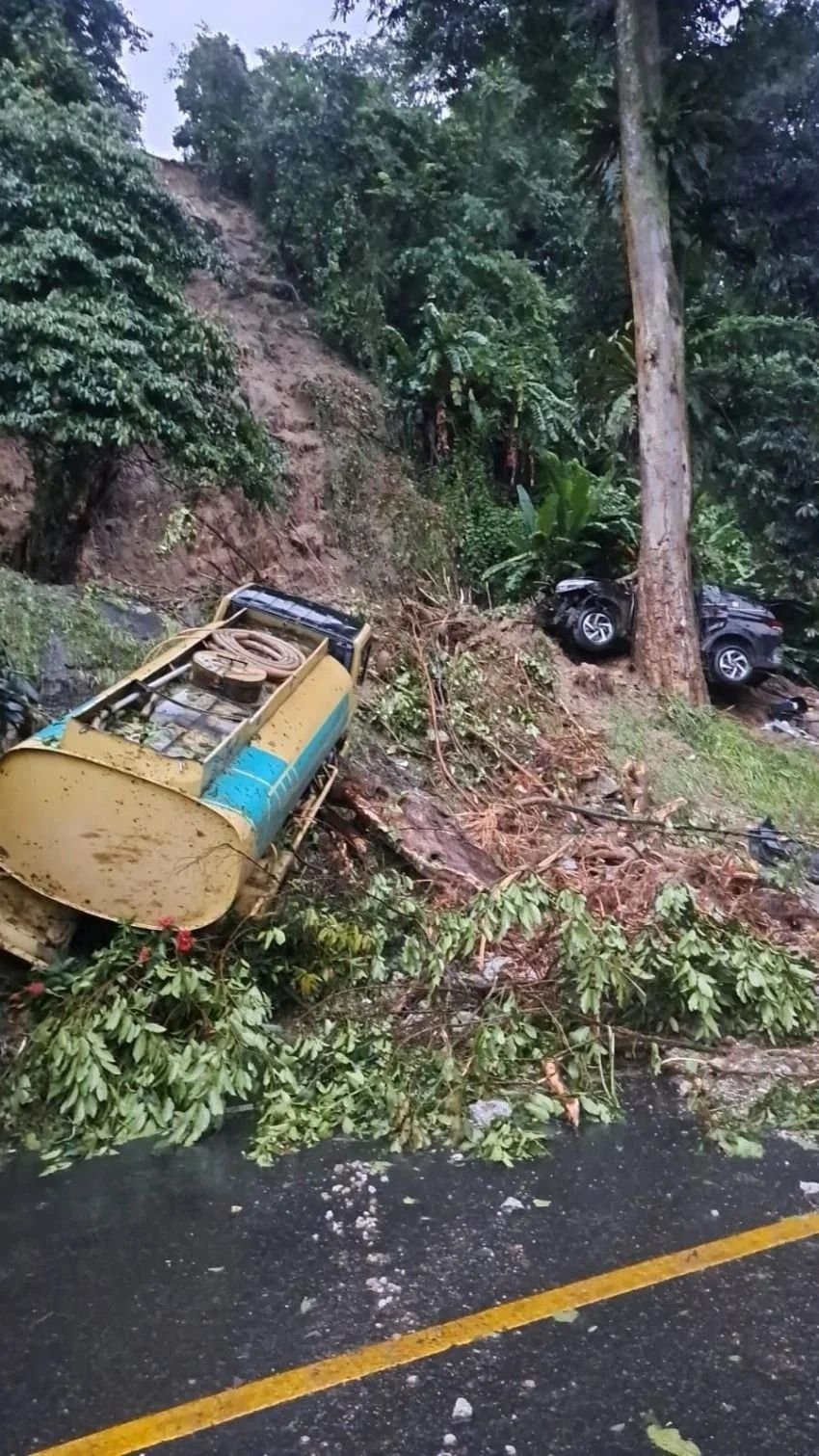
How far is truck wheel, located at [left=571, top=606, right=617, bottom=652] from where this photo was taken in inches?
429

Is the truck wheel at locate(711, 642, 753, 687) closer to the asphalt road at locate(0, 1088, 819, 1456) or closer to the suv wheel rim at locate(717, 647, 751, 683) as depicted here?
the suv wheel rim at locate(717, 647, 751, 683)

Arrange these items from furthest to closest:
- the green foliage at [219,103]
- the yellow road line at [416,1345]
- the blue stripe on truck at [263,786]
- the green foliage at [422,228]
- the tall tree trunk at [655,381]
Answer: the green foliage at [219,103]
the green foliage at [422,228]
the tall tree trunk at [655,381]
the blue stripe on truck at [263,786]
the yellow road line at [416,1345]

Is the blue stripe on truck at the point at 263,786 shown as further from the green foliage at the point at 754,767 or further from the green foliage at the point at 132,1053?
the green foliage at the point at 754,767

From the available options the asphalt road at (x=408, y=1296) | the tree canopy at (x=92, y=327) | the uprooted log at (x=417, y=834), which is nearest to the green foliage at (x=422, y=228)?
the tree canopy at (x=92, y=327)

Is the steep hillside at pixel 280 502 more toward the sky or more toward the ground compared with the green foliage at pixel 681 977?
more toward the sky

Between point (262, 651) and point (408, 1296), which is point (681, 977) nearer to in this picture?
point (408, 1296)

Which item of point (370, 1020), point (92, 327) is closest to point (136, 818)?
point (370, 1020)

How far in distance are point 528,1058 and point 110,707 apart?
248cm

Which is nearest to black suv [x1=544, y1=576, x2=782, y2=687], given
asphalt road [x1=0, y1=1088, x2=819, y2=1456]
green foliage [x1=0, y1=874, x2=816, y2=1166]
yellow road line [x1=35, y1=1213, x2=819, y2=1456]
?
green foliage [x1=0, y1=874, x2=816, y2=1166]

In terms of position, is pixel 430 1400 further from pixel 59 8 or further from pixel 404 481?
pixel 59 8

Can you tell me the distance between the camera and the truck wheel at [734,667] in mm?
10789

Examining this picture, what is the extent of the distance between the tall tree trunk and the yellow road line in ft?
23.3

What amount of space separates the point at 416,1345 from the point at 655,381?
31.6 ft

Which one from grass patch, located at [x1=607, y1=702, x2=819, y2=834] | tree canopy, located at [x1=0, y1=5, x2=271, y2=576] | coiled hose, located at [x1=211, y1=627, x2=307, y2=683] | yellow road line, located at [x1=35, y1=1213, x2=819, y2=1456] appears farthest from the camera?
grass patch, located at [x1=607, y1=702, x2=819, y2=834]
